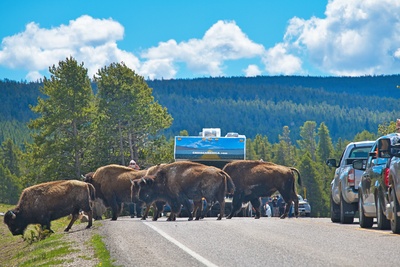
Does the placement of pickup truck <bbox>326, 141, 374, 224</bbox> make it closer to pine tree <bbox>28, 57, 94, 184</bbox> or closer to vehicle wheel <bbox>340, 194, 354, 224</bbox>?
vehicle wheel <bbox>340, 194, 354, 224</bbox>

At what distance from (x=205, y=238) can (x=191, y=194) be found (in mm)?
11186

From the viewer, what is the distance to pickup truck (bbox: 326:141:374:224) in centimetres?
2197

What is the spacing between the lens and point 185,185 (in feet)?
89.0

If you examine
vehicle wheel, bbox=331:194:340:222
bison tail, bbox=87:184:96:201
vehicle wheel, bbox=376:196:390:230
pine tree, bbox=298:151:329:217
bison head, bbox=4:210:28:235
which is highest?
vehicle wheel, bbox=376:196:390:230

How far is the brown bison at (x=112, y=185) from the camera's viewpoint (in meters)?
29.5

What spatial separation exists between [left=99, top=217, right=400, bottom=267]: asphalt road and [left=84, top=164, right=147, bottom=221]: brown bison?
10.3m

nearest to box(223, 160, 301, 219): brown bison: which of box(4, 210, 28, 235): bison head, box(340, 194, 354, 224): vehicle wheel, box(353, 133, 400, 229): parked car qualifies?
box(340, 194, 354, 224): vehicle wheel

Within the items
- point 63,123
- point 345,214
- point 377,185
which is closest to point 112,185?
point 345,214

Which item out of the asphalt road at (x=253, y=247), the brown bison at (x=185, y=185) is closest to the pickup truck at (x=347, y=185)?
the asphalt road at (x=253, y=247)

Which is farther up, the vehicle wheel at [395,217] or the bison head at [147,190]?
the vehicle wheel at [395,217]

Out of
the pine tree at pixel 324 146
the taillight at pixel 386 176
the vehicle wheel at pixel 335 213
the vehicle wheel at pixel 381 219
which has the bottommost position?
the pine tree at pixel 324 146

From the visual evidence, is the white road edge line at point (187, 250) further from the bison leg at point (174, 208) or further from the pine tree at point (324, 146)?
the pine tree at point (324, 146)

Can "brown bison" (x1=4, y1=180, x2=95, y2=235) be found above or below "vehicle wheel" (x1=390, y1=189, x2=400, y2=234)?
below

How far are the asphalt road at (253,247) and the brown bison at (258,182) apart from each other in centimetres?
830
